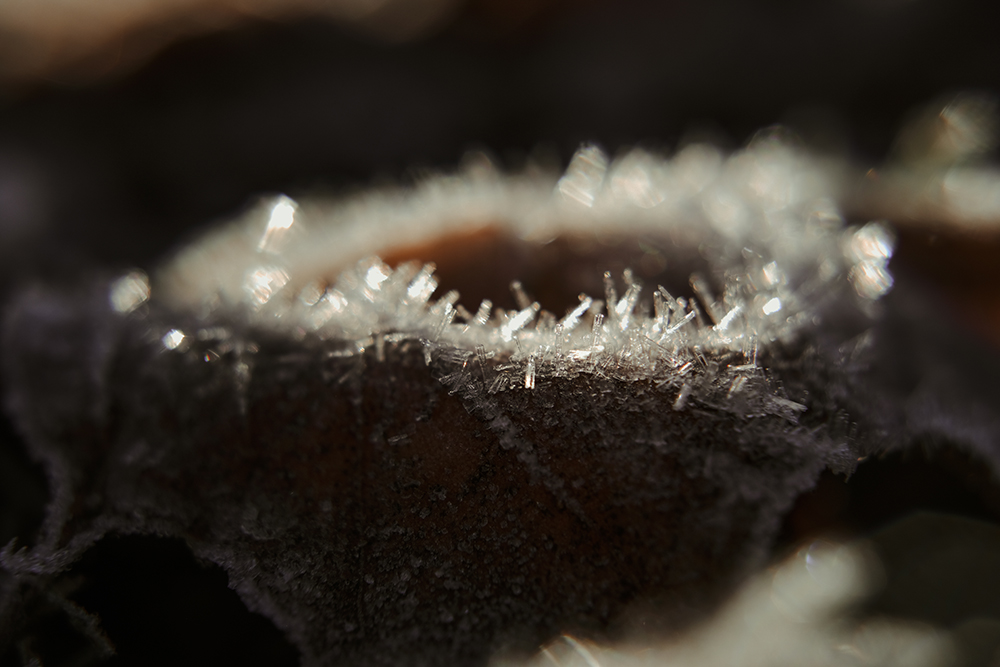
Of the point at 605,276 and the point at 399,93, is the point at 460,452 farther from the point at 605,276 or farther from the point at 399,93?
the point at 399,93

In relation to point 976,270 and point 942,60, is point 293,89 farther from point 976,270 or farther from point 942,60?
point 942,60

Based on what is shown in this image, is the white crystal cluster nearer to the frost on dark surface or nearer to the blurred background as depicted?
the frost on dark surface

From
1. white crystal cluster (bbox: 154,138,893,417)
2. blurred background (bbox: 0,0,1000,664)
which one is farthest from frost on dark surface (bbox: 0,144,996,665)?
blurred background (bbox: 0,0,1000,664)

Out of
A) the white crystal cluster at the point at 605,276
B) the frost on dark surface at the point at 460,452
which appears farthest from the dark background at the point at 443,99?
the frost on dark surface at the point at 460,452

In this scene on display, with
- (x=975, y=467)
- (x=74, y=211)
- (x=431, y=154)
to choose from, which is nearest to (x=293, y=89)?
(x=431, y=154)

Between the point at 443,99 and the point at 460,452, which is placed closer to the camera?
the point at 460,452

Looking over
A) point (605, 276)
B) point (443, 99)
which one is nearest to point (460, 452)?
point (605, 276)
